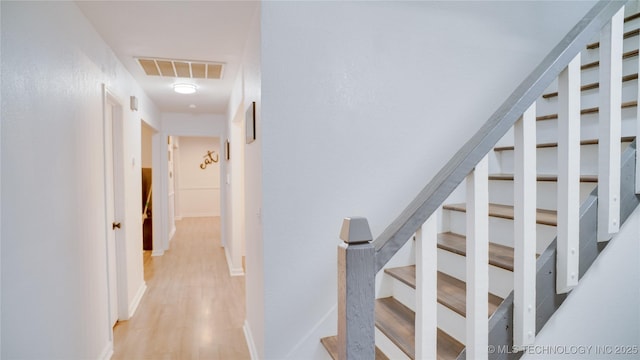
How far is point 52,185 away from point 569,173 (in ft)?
7.44

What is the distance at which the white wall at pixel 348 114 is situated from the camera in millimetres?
2033

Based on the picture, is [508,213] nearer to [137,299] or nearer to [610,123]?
[610,123]

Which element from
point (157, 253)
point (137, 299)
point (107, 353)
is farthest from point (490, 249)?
point (157, 253)

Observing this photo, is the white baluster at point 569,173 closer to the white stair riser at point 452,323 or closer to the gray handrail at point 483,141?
the gray handrail at point 483,141

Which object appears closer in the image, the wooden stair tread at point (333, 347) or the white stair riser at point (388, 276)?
the wooden stair tread at point (333, 347)

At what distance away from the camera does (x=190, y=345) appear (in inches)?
111

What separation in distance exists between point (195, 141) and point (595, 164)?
32.7ft

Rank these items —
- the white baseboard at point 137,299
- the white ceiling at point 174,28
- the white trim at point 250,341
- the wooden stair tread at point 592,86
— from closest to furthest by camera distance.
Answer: the wooden stair tread at point 592,86 → the white ceiling at point 174,28 → the white trim at point 250,341 → the white baseboard at point 137,299

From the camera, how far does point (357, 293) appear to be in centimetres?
96

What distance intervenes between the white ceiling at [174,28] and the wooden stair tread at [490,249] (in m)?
1.82

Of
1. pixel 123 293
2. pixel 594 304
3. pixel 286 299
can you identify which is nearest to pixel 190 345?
pixel 123 293

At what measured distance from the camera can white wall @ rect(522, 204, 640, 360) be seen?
4.44 ft

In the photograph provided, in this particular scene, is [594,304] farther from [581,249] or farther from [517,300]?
[517,300]

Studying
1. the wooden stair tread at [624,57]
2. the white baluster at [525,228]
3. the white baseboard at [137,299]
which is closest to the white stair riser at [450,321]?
the white baluster at [525,228]
